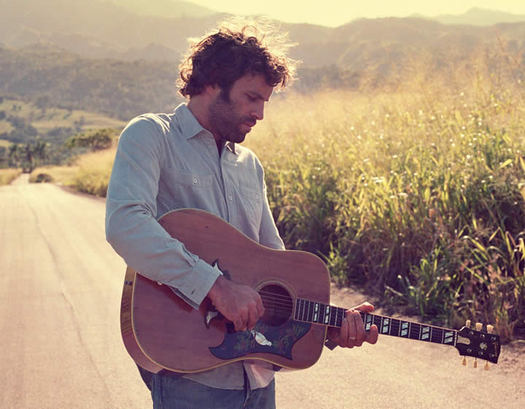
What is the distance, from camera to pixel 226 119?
233cm

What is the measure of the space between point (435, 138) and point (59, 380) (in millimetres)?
4625

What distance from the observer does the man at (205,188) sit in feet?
6.57

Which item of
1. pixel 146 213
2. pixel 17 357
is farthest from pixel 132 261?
pixel 17 357

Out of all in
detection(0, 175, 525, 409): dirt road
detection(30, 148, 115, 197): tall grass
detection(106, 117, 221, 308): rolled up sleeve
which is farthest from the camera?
detection(30, 148, 115, 197): tall grass

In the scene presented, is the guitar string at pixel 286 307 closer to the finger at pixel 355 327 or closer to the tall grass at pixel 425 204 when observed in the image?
the finger at pixel 355 327

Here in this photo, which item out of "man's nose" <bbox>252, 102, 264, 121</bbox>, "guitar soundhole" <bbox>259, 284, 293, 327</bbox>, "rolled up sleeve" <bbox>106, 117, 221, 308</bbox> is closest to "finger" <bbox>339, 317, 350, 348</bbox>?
"guitar soundhole" <bbox>259, 284, 293, 327</bbox>

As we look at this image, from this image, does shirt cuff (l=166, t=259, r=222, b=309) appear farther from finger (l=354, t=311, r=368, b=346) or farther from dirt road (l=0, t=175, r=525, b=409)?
dirt road (l=0, t=175, r=525, b=409)

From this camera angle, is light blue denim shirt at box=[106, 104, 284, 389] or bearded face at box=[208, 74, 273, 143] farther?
bearded face at box=[208, 74, 273, 143]

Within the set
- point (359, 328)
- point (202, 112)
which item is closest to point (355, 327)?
point (359, 328)

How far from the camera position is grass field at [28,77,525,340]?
16.0 feet

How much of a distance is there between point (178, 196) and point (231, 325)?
531 millimetres

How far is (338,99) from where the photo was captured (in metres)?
11.3

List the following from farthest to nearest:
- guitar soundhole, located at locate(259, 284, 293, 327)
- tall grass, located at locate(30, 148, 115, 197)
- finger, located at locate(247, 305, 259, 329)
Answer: tall grass, located at locate(30, 148, 115, 197) < guitar soundhole, located at locate(259, 284, 293, 327) < finger, located at locate(247, 305, 259, 329)

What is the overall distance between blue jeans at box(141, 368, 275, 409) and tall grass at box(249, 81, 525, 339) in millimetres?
2842
